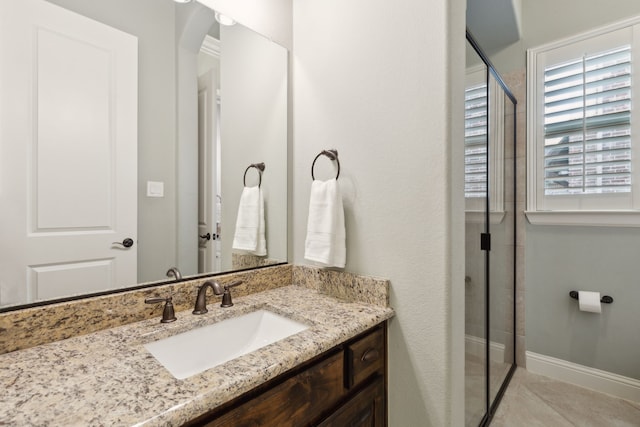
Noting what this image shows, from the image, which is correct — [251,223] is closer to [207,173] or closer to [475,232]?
[207,173]

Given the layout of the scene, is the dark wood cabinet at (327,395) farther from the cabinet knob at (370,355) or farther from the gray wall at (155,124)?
the gray wall at (155,124)

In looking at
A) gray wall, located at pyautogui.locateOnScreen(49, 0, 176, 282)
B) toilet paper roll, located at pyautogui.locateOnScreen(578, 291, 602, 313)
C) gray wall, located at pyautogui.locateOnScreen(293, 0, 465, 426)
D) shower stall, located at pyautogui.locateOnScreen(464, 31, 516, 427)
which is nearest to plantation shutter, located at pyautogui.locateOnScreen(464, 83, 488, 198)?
shower stall, located at pyautogui.locateOnScreen(464, 31, 516, 427)

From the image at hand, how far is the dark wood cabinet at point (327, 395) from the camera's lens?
26.3 inches

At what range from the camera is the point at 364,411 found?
100 centimetres

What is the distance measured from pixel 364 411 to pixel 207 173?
3.45 ft

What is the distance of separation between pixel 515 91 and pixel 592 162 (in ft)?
2.32

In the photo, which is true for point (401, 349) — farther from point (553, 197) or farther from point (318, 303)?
point (553, 197)

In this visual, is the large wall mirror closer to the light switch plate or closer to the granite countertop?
the light switch plate

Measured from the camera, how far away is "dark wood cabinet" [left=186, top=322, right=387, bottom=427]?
0.67 metres

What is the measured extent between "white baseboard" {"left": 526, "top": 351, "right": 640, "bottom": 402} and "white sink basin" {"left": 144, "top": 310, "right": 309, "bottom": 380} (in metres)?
2.07

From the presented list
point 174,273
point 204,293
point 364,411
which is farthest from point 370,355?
point 174,273

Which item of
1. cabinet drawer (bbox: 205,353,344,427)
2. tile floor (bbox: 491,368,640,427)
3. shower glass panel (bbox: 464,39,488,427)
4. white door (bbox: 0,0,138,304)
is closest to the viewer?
cabinet drawer (bbox: 205,353,344,427)

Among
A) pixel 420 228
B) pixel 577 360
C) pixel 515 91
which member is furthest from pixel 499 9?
pixel 577 360

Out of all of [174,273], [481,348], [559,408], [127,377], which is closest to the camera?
[127,377]
